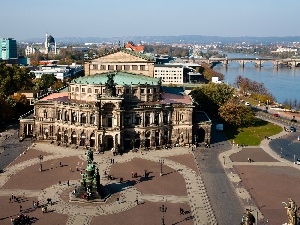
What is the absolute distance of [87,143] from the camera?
93.1m

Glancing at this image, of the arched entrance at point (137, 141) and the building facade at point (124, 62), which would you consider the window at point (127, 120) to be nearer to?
the arched entrance at point (137, 141)

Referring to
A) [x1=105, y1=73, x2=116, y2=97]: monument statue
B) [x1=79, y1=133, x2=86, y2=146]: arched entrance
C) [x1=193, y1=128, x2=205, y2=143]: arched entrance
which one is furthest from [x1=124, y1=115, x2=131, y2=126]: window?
[x1=193, y1=128, x2=205, y2=143]: arched entrance

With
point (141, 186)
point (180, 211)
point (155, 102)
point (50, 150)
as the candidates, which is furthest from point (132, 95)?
point (180, 211)

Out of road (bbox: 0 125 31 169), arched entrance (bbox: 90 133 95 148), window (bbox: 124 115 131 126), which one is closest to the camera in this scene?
road (bbox: 0 125 31 169)

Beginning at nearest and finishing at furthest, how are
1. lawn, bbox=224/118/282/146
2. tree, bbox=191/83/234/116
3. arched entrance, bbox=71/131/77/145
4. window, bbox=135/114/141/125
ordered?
window, bbox=135/114/141/125, arched entrance, bbox=71/131/77/145, lawn, bbox=224/118/282/146, tree, bbox=191/83/234/116

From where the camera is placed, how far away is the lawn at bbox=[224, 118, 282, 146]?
101919 millimetres

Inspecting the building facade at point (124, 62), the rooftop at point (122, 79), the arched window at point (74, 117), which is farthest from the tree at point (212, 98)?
the arched window at point (74, 117)

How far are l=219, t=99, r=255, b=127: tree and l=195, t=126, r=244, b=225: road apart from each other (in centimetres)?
1519

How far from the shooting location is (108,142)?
9231 centimetres

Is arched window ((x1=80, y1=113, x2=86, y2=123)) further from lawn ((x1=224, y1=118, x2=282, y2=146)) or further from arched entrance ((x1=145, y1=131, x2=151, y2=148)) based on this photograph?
lawn ((x1=224, y1=118, x2=282, y2=146))

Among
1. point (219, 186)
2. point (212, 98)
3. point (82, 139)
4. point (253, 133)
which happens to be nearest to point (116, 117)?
point (82, 139)

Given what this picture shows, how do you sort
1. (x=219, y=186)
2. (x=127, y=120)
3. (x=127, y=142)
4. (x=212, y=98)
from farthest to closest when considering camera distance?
1. (x=212, y=98)
2. (x=127, y=142)
3. (x=127, y=120)
4. (x=219, y=186)

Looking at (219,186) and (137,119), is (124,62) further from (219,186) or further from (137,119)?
(219,186)

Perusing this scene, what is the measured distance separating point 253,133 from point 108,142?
130 feet
